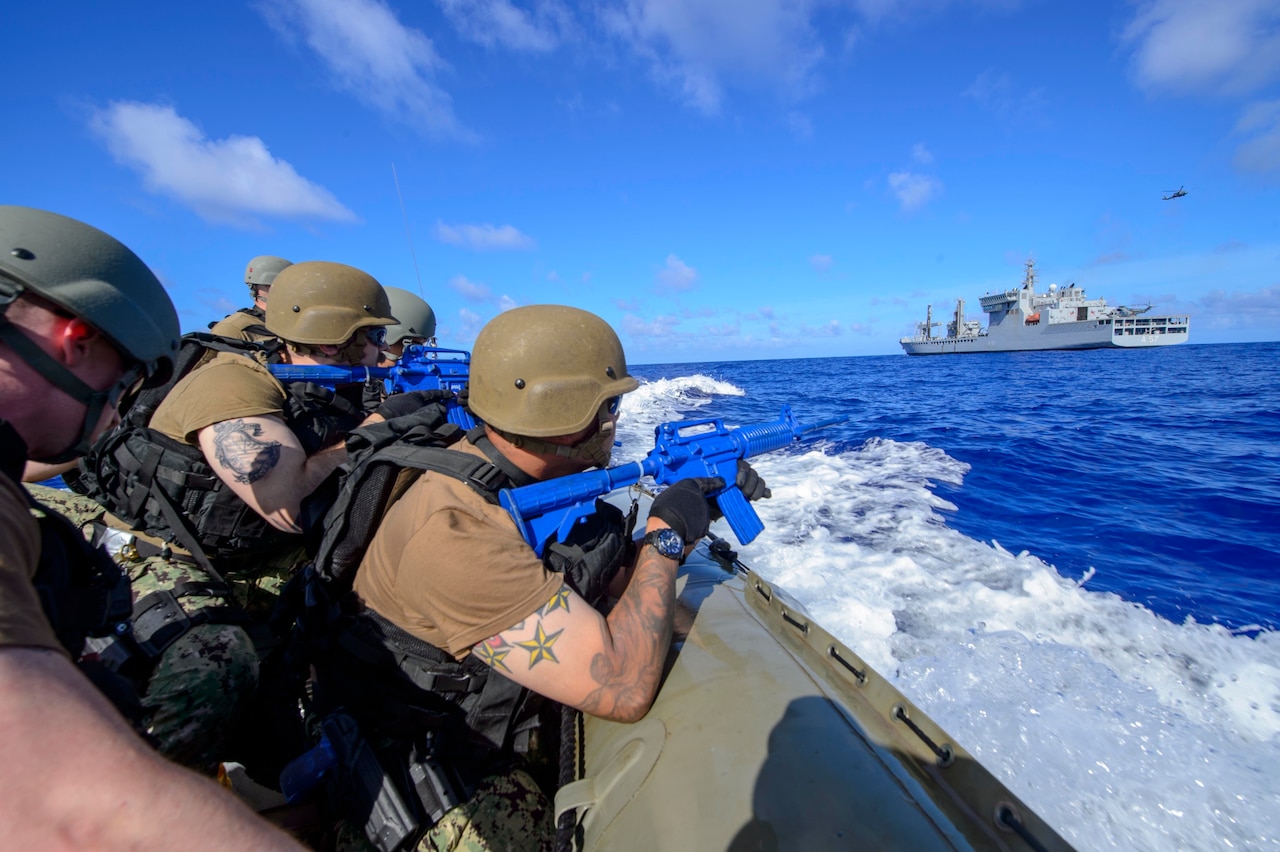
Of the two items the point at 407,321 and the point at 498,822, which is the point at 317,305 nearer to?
the point at 498,822

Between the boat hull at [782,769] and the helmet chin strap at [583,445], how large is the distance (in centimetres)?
102

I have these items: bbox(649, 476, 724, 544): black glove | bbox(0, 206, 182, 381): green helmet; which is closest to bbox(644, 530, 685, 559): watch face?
bbox(649, 476, 724, 544): black glove

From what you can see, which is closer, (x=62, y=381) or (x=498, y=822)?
(x=62, y=381)

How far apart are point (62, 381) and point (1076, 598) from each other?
22.0 ft

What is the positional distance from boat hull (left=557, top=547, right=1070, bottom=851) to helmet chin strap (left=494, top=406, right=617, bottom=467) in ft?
3.33

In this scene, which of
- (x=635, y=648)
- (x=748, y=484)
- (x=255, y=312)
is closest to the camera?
(x=635, y=648)

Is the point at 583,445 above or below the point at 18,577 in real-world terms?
below

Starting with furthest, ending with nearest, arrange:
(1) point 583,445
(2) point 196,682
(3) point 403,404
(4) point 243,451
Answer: (3) point 403,404
(4) point 243,451
(1) point 583,445
(2) point 196,682

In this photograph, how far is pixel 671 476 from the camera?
10.9 feet

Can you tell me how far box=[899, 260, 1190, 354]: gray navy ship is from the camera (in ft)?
196

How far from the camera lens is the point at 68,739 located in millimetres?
667

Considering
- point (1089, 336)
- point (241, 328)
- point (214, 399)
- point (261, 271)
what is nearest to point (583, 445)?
point (214, 399)

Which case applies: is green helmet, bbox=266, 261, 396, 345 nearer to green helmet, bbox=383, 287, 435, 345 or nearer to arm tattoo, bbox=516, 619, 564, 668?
arm tattoo, bbox=516, 619, 564, 668

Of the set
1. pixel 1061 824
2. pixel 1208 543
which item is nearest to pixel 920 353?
pixel 1208 543
